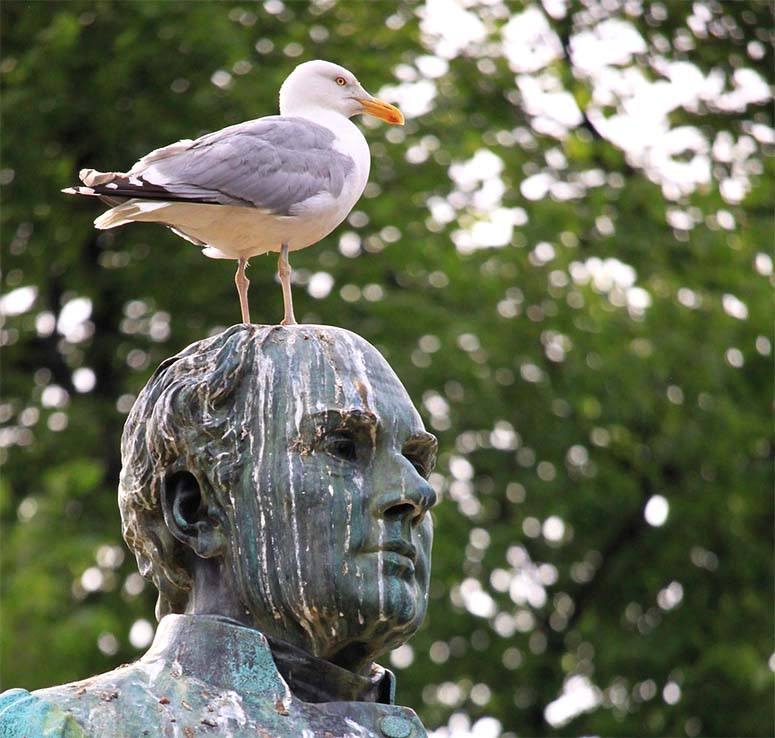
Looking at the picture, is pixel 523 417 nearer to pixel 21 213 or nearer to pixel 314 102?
pixel 21 213

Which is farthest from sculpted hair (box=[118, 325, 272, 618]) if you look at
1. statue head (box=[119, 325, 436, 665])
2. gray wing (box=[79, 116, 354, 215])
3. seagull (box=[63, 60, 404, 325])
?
gray wing (box=[79, 116, 354, 215])

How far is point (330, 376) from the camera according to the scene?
16.2 ft

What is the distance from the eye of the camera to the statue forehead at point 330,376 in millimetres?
4891

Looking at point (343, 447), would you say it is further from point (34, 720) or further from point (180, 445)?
point (34, 720)

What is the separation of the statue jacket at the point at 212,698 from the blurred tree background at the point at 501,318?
6.53m

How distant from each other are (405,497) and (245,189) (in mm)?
1900

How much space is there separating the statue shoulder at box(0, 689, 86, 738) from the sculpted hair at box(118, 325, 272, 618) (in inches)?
20.3

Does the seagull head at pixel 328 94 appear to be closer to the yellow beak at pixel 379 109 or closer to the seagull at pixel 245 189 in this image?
the yellow beak at pixel 379 109

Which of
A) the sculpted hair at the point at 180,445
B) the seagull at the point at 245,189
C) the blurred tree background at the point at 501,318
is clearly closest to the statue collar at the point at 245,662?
the sculpted hair at the point at 180,445

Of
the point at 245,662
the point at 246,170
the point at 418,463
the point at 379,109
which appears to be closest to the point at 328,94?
the point at 379,109

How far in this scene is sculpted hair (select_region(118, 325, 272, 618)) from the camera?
4.88m

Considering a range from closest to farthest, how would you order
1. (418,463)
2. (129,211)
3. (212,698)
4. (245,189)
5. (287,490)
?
(212,698), (287,490), (418,463), (129,211), (245,189)

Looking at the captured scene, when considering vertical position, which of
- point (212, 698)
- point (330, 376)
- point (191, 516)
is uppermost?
point (330, 376)

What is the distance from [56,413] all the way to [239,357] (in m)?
7.46
